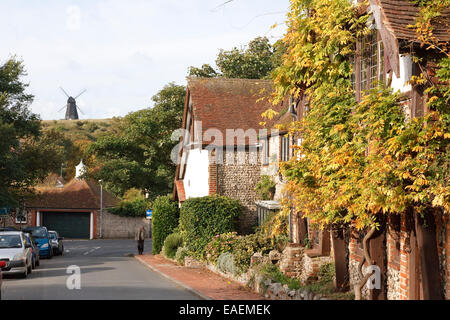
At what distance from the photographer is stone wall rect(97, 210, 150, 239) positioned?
6362cm

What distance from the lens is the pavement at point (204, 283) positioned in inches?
704

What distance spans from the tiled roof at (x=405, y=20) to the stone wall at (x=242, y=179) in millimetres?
16988

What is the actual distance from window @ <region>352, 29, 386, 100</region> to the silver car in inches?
512

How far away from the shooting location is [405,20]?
12.4 meters

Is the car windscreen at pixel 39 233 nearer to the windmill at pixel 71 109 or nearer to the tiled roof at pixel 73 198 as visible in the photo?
the tiled roof at pixel 73 198

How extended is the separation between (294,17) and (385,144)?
585 centimetres

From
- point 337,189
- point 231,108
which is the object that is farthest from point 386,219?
point 231,108

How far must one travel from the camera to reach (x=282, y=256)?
20.1 meters

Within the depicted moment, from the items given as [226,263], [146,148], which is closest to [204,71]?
[146,148]

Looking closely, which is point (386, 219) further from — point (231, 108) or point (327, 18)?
point (231, 108)

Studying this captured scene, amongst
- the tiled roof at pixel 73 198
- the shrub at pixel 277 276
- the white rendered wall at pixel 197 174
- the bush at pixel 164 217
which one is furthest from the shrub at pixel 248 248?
the tiled roof at pixel 73 198

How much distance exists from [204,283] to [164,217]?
13756mm

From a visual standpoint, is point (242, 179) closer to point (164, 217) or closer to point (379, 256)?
point (164, 217)
